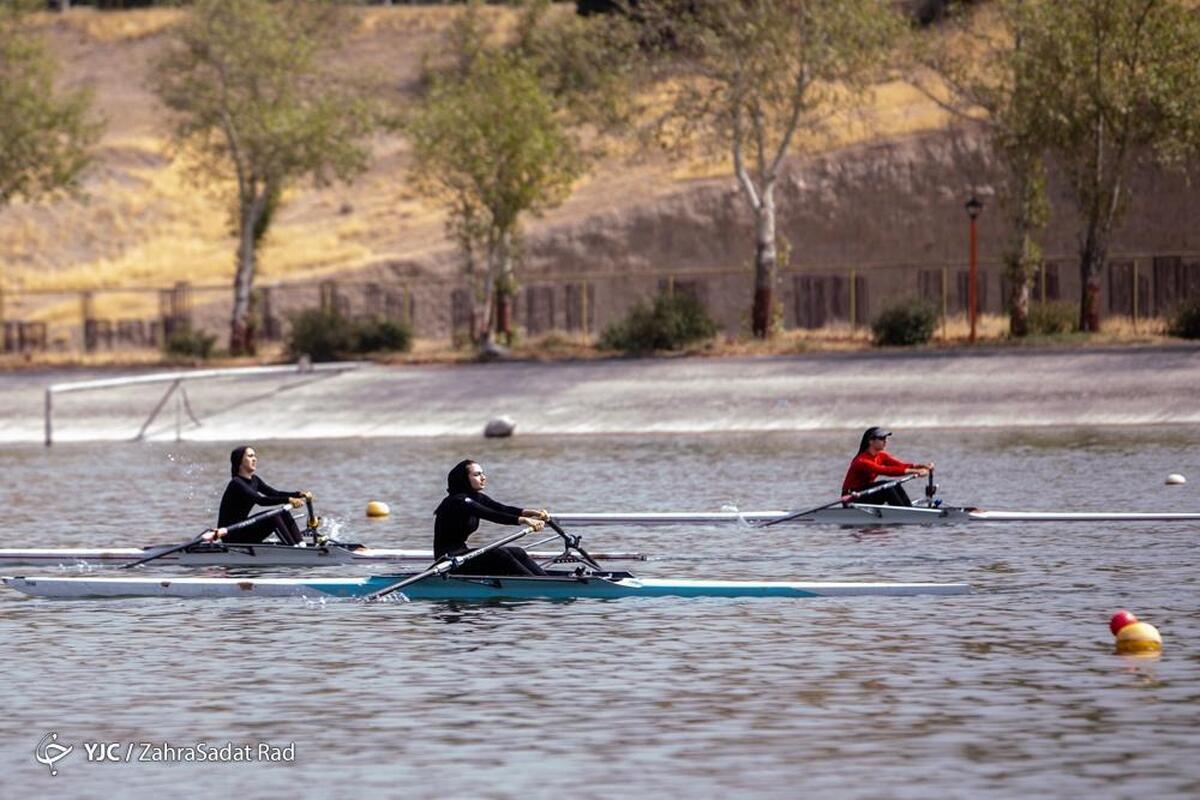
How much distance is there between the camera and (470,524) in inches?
915

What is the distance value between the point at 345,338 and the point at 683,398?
53.1ft

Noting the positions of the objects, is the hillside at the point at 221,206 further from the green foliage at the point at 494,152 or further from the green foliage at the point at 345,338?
the green foliage at the point at 494,152

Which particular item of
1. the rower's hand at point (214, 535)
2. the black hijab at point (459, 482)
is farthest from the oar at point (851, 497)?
the rower's hand at point (214, 535)

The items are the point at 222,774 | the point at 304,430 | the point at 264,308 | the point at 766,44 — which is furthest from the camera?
the point at 264,308

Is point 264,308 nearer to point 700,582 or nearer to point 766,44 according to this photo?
point 766,44

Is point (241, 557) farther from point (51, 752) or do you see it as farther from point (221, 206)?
point (221, 206)

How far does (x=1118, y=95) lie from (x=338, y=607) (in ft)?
126

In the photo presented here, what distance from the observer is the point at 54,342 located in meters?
81.9

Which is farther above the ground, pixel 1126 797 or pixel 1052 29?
pixel 1052 29

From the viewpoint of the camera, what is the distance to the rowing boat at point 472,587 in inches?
890

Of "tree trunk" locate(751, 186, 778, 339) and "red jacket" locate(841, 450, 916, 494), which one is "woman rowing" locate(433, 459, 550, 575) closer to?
"red jacket" locate(841, 450, 916, 494)

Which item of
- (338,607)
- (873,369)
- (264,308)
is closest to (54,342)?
(264,308)

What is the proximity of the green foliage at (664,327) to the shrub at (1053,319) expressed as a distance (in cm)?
898

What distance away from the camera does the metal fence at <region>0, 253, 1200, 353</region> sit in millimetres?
67875
